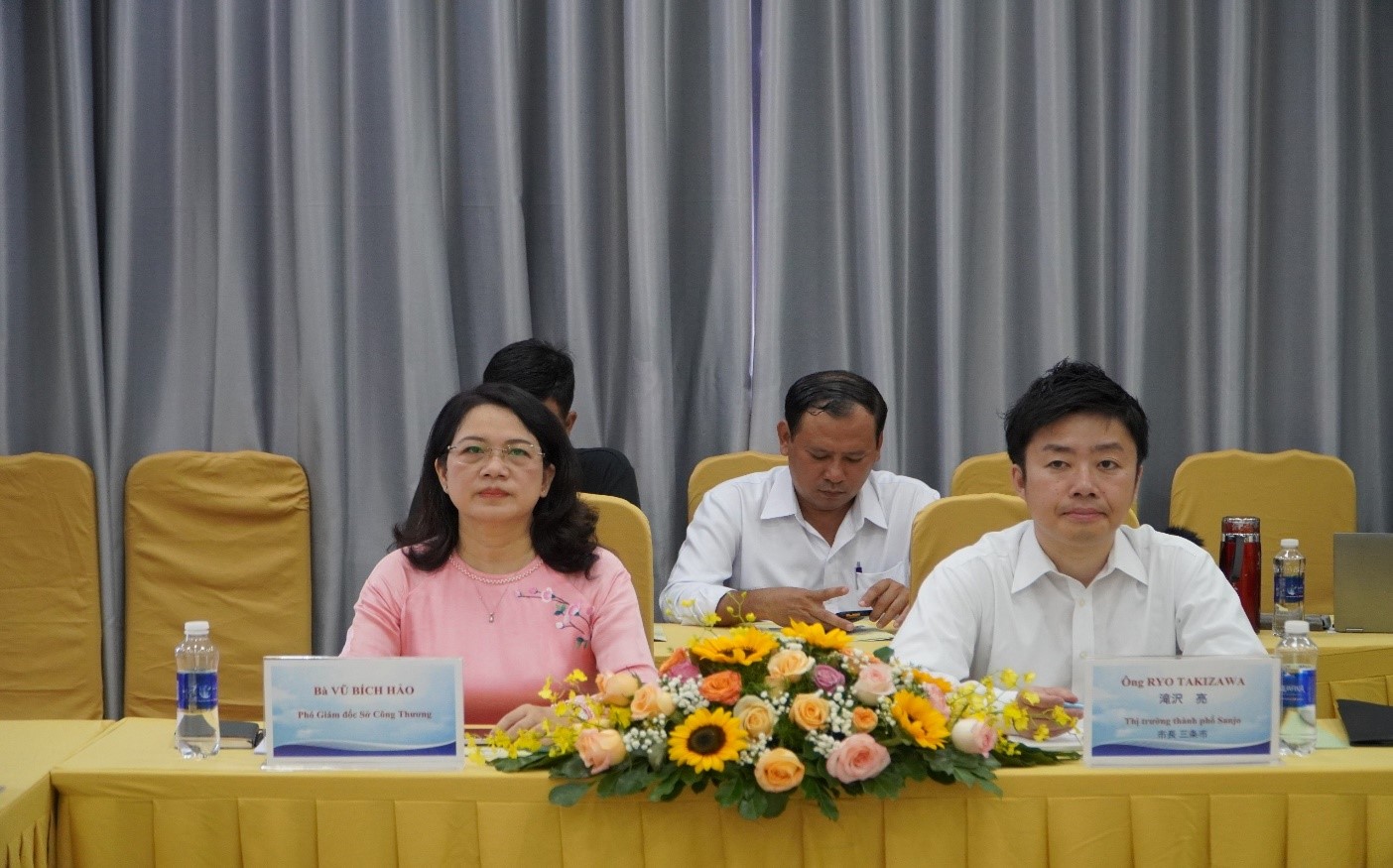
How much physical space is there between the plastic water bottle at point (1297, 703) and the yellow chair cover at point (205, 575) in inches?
125

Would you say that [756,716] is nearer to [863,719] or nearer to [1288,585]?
[863,719]

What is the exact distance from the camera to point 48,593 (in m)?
4.33

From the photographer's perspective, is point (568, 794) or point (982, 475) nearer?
point (568, 794)

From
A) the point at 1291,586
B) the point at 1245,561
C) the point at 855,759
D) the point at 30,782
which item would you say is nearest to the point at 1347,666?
the point at 1291,586

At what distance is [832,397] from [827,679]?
5.82ft

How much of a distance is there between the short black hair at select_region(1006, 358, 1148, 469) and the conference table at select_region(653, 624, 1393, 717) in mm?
873

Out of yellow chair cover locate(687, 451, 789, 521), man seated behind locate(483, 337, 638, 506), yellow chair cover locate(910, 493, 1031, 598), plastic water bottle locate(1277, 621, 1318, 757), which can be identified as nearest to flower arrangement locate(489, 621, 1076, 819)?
plastic water bottle locate(1277, 621, 1318, 757)

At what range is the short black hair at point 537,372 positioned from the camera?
374 centimetres

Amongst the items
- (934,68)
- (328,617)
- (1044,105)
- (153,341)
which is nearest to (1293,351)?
(1044,105)

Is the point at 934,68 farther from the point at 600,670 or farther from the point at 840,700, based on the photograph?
the point at 840,700

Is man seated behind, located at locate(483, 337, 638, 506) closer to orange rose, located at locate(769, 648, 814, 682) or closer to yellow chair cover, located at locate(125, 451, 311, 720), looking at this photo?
yellow chair cover, located at locate(125, 451, 311, 720)

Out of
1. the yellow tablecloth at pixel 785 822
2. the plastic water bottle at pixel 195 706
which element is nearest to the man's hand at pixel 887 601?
the yellow tablecloth at pixel 785 822

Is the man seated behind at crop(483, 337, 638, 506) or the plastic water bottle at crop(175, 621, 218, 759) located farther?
the man seated behind at crop(483, 337, 638, 506)

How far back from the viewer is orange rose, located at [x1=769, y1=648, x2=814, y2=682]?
6.22 ft
